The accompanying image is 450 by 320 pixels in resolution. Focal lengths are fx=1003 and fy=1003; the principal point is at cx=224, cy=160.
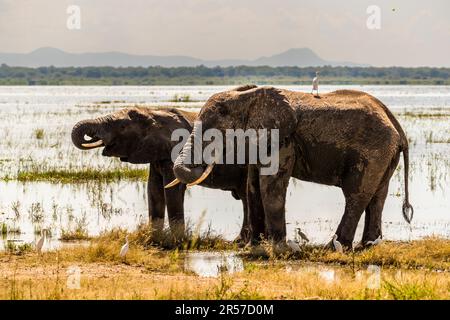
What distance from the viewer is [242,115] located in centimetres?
1335

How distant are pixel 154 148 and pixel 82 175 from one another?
27.7 ft

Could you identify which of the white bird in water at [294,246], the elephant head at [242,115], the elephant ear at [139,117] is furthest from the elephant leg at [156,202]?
the white bird in water at [294,246]

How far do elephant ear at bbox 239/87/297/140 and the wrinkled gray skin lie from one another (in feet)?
4.51

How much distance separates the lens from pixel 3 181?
22297 millimetres

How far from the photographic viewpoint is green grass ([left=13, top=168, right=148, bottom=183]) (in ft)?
73.9

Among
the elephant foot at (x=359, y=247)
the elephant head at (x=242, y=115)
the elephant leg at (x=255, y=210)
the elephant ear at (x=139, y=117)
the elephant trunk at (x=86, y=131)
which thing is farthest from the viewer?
the elephant ear at (x=139, y=117)

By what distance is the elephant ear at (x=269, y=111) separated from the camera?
520 inches

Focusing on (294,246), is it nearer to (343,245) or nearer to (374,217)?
(343,245)

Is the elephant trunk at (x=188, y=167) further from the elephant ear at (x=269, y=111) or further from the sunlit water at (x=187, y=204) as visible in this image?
the sunlit water at (x=187, y=204)

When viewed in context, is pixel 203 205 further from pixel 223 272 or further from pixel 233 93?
pixel 223 272

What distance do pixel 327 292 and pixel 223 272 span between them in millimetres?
2144

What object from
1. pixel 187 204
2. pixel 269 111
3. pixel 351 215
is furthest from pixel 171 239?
pixel 187 204

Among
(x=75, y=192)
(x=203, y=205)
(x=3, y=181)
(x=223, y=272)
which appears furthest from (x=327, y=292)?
(x=3, y=181)

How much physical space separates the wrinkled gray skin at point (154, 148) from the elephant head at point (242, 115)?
130 centimetres
